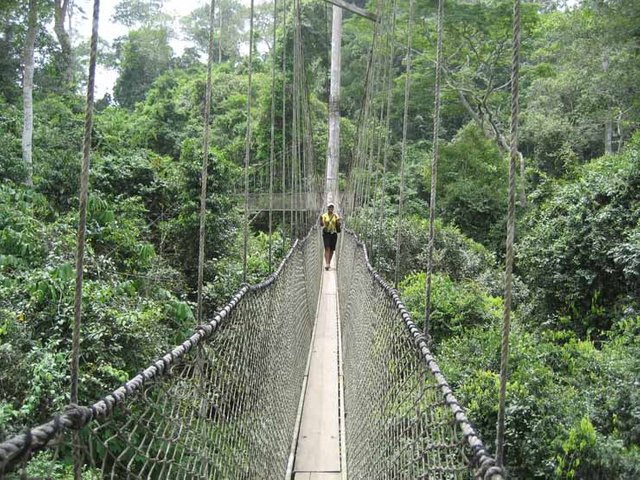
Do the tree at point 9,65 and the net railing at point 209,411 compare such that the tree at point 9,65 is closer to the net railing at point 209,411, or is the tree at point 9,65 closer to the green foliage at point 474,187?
the green foliage at point 474,187

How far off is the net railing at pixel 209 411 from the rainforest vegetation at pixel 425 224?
0.45 feet

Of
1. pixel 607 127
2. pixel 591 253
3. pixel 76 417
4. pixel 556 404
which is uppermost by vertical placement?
pixel 607 127

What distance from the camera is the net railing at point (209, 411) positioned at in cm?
76

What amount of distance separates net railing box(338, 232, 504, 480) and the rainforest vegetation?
476 millimetres

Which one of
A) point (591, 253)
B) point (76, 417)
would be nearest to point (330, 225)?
point (591, 253)

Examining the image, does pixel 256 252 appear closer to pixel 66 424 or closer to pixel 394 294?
pixel 394 294

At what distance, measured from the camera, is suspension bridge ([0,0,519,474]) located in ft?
2.72

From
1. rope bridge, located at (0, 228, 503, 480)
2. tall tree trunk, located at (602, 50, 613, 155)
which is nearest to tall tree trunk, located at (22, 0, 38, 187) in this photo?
rope bridge, located at (0, 228, 503, 480)

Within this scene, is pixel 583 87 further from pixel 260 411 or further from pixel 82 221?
pixel 82 221

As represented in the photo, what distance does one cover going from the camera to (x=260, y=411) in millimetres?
1884

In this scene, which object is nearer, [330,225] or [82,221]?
[82,221]

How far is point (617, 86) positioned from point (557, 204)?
167 inches

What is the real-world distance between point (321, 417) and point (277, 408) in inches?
20.7

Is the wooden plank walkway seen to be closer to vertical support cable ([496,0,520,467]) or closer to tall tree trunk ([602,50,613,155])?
vertical support cable ([496,0,520,467])
